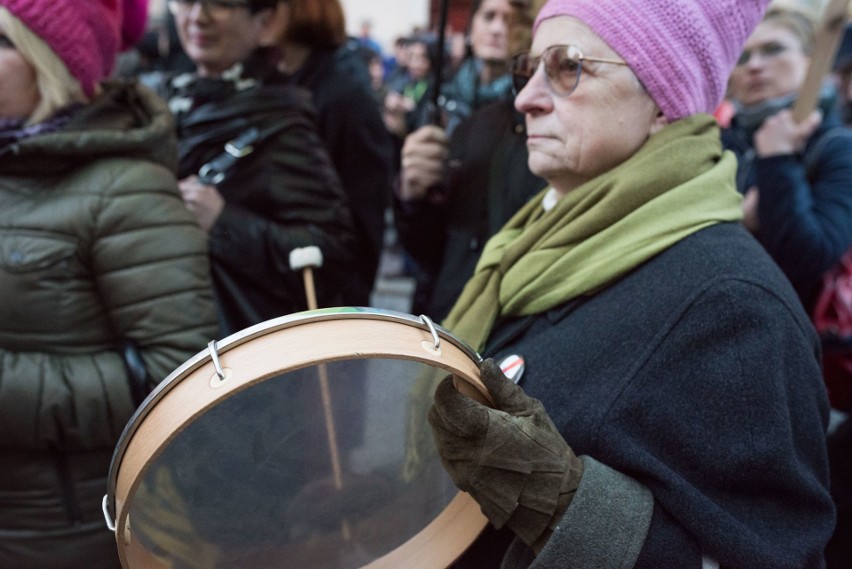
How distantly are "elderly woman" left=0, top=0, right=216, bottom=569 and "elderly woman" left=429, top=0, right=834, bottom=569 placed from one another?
0.80 metres

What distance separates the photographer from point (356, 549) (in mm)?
1248

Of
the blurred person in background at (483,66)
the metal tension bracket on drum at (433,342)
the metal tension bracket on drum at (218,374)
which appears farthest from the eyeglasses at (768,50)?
the metal tension bracket on drum at (218,374)

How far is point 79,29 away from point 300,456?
56.1 inches

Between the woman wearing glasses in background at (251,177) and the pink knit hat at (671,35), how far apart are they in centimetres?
122

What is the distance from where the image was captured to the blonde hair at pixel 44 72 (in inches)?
66.8

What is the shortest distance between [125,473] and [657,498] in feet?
2.82

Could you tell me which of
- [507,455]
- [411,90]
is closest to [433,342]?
[507,455]

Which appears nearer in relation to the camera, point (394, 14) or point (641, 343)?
point (641, 343)

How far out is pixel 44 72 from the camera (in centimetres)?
175

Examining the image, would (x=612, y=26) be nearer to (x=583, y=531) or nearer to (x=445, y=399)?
(x=445, y=399)

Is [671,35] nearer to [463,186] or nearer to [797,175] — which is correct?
[463,186]

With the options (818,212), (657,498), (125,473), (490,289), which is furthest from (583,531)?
(818,212)

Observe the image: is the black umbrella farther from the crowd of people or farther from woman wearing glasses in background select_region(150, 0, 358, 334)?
woman wearing glasses in background select_region(150, 0, 358, 334)

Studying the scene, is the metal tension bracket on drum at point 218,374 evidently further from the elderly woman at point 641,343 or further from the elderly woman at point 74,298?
the elderly woman at point 74,298
